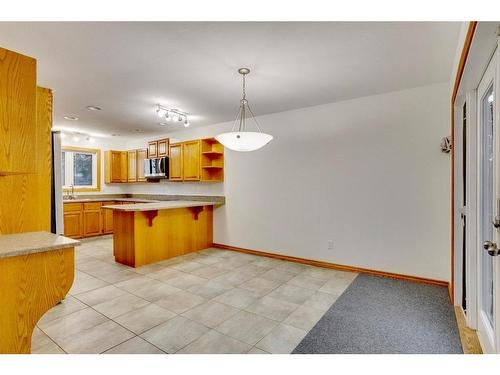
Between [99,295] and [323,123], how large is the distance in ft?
12.2

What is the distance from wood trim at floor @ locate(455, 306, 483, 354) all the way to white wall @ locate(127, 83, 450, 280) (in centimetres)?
104

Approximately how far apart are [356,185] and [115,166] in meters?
5.94

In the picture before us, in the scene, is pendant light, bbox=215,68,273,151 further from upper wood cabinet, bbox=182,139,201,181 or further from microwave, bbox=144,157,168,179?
microwave, bbox=144,157,168,179

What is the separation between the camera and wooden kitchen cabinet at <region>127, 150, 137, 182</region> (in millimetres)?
6754

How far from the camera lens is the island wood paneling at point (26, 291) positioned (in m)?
1.47

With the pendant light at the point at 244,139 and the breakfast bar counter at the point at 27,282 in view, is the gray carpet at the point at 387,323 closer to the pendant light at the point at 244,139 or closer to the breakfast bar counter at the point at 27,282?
the breakfast bar counter at the point at 27,282

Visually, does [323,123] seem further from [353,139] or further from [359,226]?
[359,226]

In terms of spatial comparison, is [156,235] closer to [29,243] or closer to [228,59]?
[29,243]

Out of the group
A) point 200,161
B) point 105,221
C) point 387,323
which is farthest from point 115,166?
point 387,323

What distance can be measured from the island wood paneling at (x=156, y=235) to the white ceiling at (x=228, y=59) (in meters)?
1.82

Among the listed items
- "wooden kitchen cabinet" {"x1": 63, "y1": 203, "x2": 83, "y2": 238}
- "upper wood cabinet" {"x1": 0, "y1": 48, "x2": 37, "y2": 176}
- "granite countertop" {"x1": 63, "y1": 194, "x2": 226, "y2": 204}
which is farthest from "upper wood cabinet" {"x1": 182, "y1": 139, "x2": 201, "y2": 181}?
"upper wood cabinet" {"x1": 0, "y1": 48, "x2": 37, "y2": 176}

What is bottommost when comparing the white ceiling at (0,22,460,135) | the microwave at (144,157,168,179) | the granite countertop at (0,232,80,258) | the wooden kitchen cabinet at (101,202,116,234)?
the wooden kitchen cabinet at (101,202,116,234)

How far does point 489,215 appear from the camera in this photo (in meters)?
1.95
